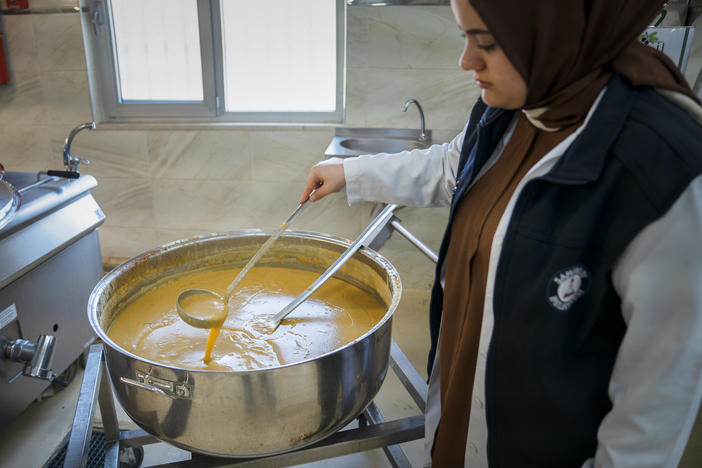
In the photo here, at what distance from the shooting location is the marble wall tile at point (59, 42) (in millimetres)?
2752

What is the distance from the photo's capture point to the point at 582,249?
2.21ft

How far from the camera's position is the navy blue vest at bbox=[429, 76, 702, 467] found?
0.63 metres

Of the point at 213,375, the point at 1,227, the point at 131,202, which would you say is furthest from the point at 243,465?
the point at 131,202

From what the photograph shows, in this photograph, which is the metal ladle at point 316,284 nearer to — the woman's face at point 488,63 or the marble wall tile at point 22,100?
the woman's face at point 488,63

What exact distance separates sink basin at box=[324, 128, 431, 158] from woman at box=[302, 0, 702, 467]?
1.74 meters

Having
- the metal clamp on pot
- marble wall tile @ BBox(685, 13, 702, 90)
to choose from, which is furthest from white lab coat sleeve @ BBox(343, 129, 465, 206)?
marble wall tile @ BBox(685, 13, 702, 90)

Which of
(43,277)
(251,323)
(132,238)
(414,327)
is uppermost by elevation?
(251,323)

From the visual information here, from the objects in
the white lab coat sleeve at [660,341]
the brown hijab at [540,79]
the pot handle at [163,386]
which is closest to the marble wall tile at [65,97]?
the pot handle at [163,386]

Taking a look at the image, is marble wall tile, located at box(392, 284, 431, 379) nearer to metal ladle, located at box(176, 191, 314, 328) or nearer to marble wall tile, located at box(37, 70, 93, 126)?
metal ladle, located at box(176, 191, 314, 328)

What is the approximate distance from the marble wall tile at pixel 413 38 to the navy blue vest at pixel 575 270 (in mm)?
2031

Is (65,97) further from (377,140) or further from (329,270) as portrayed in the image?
(329,270)

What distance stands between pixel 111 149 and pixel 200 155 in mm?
556

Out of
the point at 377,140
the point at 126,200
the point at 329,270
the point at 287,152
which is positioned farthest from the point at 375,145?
the point at 126,200

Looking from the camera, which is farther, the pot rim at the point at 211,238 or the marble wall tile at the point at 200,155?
the marble wall tile at the point at 200,155
